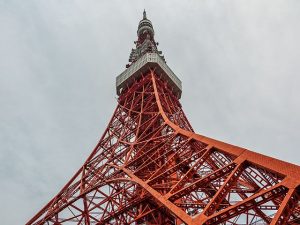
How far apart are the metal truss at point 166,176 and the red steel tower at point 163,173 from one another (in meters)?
0.03

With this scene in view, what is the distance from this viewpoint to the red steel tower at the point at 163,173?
8102 mm

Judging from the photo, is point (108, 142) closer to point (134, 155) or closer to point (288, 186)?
point (134, 155)

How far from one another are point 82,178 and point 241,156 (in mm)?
10097

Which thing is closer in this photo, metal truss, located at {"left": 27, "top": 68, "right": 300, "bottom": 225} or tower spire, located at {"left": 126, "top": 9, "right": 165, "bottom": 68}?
metal truss, located at {"left": 27, "top": 68, "right": 300, "bottom": 225}

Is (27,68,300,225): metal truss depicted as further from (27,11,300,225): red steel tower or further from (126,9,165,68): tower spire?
(126,9,165,68): tower spire

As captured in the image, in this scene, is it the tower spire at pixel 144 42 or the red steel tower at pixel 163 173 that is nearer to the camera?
the red steel tower at pixel 163 173

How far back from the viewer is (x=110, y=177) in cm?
1566

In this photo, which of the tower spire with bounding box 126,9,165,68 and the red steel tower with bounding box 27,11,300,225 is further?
the tower spire with bounding box 126,9,165,68

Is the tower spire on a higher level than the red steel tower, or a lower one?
higher

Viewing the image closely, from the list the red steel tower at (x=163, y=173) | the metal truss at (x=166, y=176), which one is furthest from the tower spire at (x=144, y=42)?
the metal truss at (x=166, y=176)

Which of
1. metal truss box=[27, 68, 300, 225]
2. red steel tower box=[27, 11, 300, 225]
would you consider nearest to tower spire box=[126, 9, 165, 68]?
red steel tower box=[27, 11, 300, 225]

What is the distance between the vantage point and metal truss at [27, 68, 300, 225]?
8.05m

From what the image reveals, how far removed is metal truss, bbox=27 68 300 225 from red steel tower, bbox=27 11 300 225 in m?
0.03

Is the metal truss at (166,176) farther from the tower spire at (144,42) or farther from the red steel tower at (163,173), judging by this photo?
the tower spire at (144,42)
